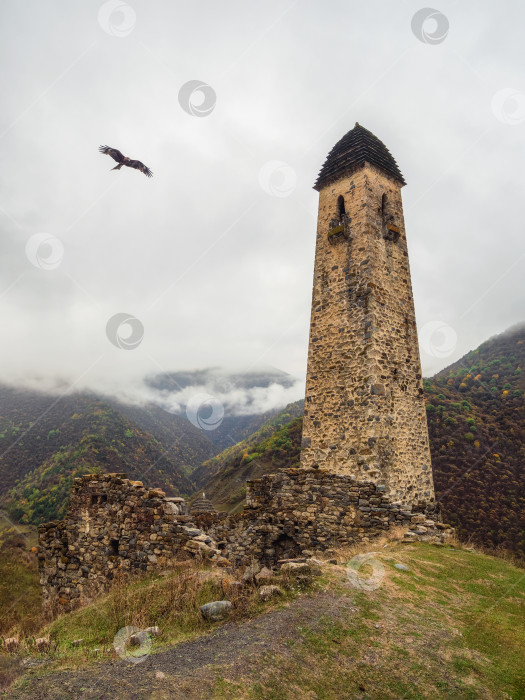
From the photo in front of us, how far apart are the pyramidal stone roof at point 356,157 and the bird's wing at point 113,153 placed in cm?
779

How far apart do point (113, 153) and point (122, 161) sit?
0.30 meters

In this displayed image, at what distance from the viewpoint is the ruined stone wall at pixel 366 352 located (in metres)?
12.2

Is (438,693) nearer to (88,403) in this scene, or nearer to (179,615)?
(179,615)

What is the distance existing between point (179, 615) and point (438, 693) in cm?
310

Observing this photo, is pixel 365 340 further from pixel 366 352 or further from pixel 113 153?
pixel 113 153

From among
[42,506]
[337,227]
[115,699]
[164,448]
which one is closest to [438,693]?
[115,699]

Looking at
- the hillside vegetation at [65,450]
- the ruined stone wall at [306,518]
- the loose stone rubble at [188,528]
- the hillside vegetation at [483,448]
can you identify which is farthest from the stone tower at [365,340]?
the hillside vegetation at [65,450]

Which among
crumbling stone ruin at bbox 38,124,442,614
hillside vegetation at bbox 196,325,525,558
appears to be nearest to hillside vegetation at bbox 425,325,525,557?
hillside vegetation at bbox 196,325,525,558

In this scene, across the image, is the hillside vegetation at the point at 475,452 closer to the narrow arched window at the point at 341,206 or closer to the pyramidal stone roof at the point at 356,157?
the narrow arched window at the point at 341,206

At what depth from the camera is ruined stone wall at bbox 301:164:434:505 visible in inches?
481

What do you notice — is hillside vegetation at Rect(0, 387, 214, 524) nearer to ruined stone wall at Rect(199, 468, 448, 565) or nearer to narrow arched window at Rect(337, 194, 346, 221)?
ruined stone wall at Rect(199, 468, 448, 565)

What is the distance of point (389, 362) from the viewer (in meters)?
12.9

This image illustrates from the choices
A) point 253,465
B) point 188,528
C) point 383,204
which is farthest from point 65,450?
point 383,204

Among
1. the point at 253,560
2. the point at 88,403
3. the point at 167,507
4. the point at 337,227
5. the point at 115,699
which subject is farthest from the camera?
the point at 88,403
